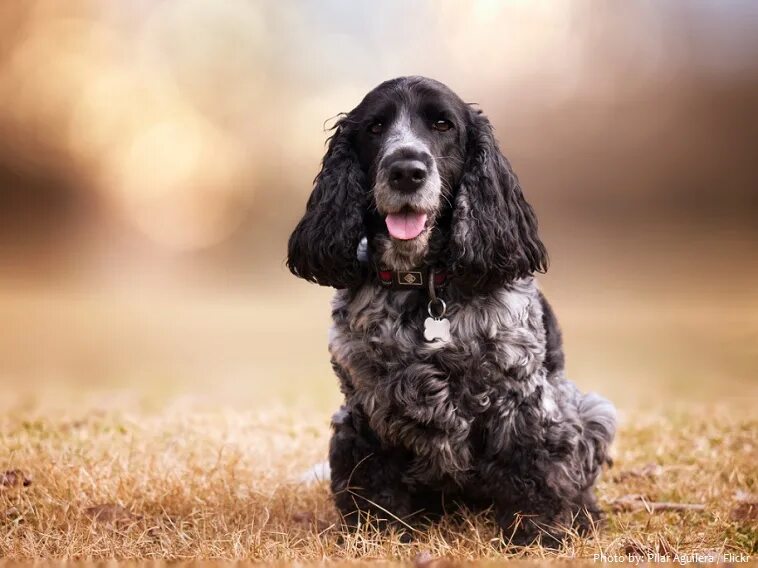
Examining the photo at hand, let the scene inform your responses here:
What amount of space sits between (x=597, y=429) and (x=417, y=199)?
163cm

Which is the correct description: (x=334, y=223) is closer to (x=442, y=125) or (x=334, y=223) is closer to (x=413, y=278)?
(x=413, y=278)

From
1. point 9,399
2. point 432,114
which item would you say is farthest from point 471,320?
point 9,399

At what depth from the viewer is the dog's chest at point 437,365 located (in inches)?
163

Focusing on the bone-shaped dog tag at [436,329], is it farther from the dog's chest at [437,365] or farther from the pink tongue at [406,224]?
the pink tongue at [406,224]

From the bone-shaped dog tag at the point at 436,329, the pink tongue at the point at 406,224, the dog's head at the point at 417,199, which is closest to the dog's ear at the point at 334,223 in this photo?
the dog's head at the point at 417,199

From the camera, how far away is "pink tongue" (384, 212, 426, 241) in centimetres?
412

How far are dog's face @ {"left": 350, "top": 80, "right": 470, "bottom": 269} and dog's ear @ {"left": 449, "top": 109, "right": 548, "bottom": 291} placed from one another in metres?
0.08

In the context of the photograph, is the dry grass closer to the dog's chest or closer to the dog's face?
the dog's chest

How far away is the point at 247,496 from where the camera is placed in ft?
15.7

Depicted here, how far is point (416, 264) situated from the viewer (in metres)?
4.25

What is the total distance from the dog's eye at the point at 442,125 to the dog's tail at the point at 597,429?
165 cm

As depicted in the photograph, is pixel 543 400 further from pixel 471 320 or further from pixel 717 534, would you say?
pixel 717 534

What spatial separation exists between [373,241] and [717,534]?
2.23m

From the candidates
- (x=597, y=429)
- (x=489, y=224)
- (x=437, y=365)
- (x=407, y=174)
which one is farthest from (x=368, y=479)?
(x=407, y=174)
